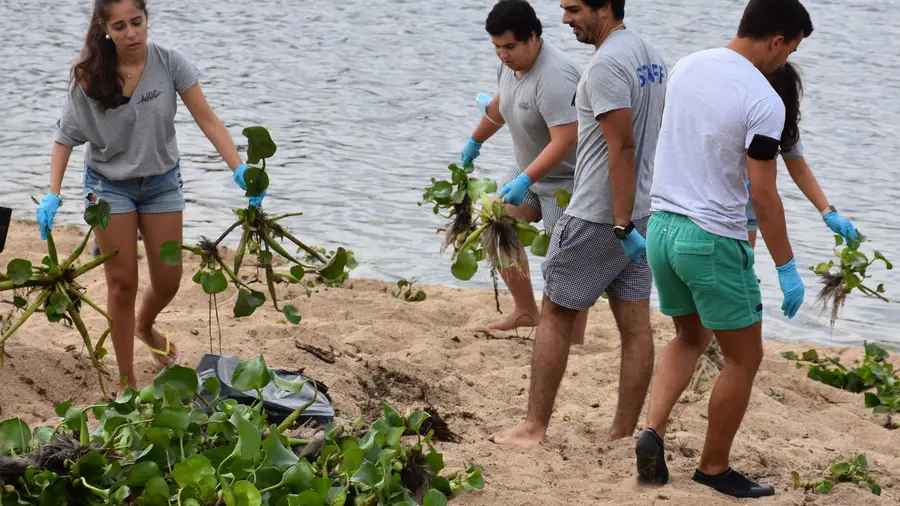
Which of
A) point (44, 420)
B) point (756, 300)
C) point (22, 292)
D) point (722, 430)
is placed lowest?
point (22, 292)

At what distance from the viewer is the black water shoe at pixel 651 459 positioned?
389cm

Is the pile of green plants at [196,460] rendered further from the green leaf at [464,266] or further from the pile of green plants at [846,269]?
the pile of green plants at [846,269]

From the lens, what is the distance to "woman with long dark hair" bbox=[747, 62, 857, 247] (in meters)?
4.73

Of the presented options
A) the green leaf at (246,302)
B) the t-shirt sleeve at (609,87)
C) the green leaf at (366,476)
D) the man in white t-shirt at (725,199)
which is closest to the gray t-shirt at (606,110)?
the t-shirt sleeve at (609,87)

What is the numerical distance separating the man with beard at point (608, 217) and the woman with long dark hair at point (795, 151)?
0.66m

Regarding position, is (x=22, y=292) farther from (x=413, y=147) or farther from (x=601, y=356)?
(x=413, y=147)

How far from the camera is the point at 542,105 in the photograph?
16.5 ft

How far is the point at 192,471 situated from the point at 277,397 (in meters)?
1.27

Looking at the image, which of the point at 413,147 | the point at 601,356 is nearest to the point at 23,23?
the point at 413,147

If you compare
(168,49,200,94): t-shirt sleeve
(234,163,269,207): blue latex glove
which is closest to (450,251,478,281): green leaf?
(234,163,269,207): blue latex glove

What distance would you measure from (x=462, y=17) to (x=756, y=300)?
45.8 feet

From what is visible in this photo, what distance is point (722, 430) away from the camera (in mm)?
3836

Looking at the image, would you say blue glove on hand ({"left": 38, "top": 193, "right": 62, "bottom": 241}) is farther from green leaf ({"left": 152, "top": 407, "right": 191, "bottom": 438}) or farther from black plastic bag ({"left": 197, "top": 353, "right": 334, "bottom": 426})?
green leaf ({"left": 152, "top": 407, "right": 191, "bottom": 438})

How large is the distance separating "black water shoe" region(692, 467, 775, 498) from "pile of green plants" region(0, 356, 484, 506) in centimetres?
107
